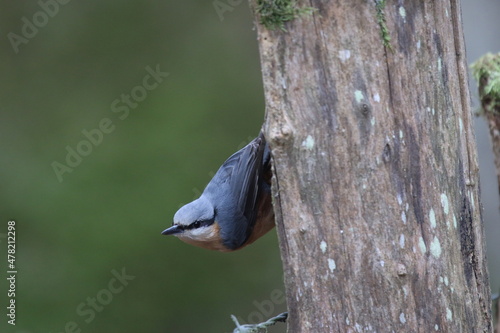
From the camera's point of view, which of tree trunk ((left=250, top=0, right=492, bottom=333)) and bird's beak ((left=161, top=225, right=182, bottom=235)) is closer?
tree trunk ((left=250, top=0, right=492, bottom=333))

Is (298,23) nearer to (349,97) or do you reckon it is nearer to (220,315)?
(349,97)

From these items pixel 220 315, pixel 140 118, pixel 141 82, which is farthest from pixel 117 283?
pixel 141 82

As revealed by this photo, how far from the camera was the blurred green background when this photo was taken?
5691mm

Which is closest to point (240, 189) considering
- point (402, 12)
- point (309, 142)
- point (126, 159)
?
point (309, 142)

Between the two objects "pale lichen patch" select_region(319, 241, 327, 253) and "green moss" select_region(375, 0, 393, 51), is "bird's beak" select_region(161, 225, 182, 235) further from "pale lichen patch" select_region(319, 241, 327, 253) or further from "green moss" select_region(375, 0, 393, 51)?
"green moss" select_region(375, 0, 393, 51)

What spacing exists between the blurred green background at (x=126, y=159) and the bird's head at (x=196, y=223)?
2121 mm

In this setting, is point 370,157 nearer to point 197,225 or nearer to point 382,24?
point 382,24

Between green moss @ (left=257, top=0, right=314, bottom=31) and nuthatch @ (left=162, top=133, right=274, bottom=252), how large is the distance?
111 cm

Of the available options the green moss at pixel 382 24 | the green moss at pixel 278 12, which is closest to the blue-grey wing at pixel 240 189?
the green moss at pixel 278 12

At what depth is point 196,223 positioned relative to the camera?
140 inches

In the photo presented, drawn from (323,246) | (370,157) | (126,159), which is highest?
(126,159)

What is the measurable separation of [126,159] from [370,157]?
3.85m

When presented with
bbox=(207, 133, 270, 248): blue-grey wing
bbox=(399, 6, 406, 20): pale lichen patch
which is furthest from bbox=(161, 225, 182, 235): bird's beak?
bbox=(399, 6, 406, 20): pale lichen patch

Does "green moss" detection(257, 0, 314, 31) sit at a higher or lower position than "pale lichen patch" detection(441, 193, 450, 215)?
higher
